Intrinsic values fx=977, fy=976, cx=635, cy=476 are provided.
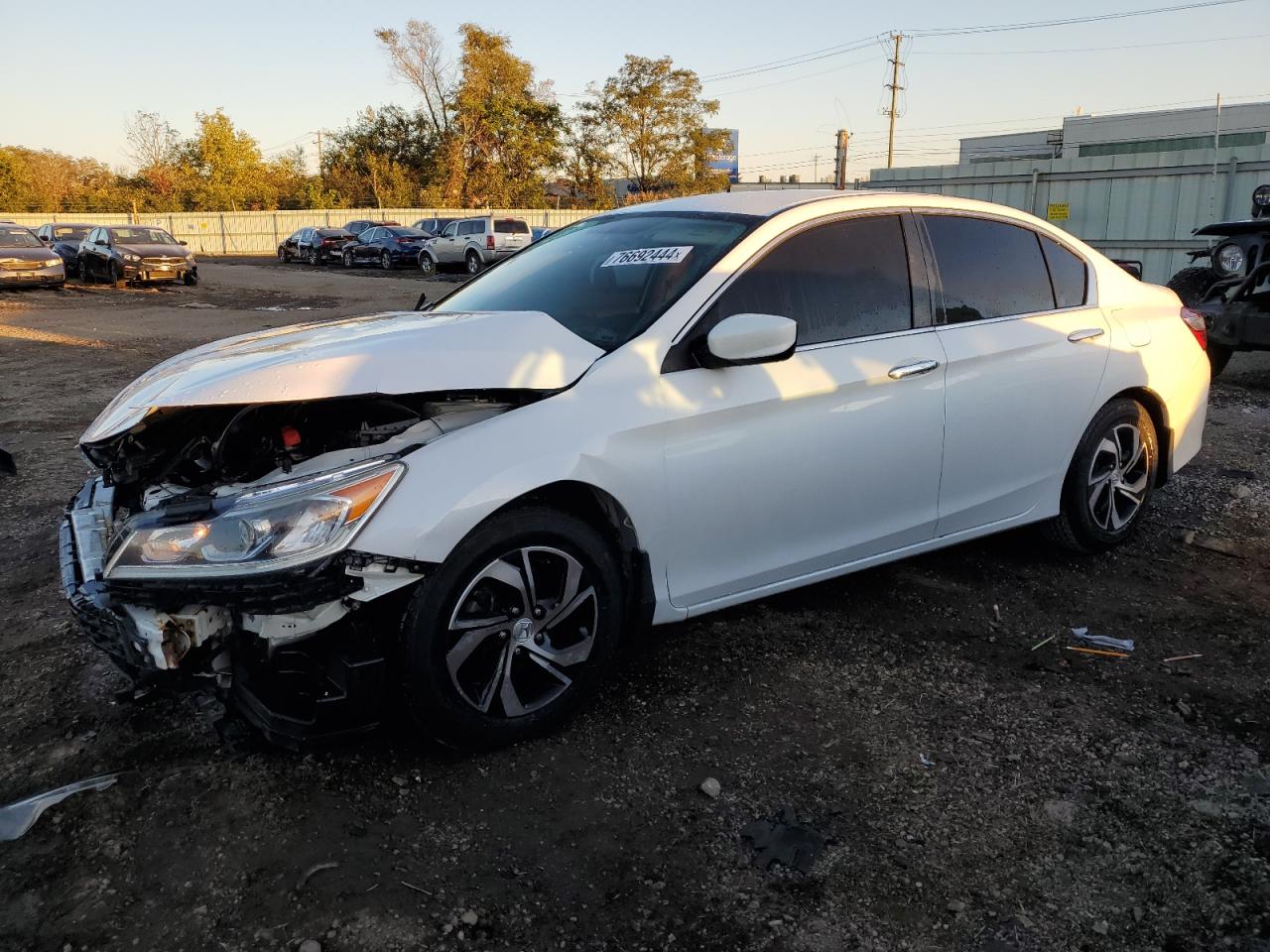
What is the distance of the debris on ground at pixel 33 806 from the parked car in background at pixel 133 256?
23560 millimetres

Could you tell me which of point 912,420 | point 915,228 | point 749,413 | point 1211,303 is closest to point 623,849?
point 749,413

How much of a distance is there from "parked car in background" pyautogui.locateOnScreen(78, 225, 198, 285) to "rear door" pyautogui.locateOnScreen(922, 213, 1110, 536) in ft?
77.5

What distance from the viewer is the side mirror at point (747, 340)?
3057 mm

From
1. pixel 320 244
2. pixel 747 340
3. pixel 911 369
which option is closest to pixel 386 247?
pixel 320 244

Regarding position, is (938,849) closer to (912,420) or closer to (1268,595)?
(912,420)

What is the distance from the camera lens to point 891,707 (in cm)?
323

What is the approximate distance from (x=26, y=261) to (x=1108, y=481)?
23367mm

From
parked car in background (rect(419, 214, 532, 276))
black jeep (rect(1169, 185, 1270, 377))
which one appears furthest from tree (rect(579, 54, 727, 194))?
black jeep (rect(1169, 185, 1270, 377))

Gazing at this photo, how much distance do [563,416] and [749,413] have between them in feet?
2.16

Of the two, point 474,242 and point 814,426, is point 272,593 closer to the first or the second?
point 814,426

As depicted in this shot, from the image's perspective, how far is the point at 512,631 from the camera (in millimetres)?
2822

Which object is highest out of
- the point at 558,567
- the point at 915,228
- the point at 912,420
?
the point at 915,228

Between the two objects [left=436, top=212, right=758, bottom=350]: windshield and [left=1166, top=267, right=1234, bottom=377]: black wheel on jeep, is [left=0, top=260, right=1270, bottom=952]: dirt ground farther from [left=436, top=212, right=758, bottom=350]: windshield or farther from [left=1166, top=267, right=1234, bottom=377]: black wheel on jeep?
[left=1166, top=267, right=1234, bottom=377]: black wheel on jeep

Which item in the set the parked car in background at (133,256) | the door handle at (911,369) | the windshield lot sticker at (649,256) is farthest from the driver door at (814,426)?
the parked car in background at (133,256)
